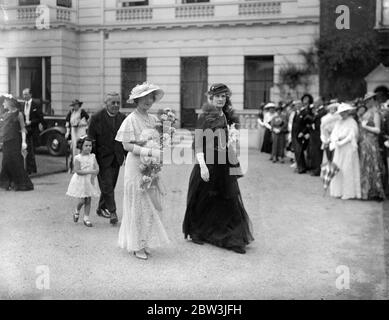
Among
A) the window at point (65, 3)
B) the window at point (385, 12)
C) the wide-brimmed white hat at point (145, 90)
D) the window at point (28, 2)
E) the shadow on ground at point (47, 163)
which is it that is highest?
the window at point (385, 12)

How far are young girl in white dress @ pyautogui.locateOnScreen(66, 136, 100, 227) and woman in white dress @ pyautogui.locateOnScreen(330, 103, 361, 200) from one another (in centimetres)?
425

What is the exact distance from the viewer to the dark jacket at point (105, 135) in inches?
271

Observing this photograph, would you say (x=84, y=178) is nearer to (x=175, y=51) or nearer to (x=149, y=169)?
(x=149, y=169)

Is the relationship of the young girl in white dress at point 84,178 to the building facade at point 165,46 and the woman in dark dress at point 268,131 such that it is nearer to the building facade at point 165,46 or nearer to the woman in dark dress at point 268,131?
the building facade at point 165,46

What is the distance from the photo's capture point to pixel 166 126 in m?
5.39

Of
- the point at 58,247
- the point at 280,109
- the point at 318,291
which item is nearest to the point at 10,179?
the point at 58,247

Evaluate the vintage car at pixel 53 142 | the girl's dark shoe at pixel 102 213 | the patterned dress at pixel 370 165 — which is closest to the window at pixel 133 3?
the girl's dark shoe at pixel 102 213

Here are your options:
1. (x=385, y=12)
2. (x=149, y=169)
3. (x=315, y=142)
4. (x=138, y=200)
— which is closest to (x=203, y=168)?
(x=149, y=169)

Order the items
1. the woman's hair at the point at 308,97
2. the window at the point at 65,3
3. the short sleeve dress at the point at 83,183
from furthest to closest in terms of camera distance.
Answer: the woman's hair at the point at 308,97, the short sleeve dress at the point at 83,183, the window at the point at 65,3

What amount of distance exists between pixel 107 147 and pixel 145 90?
1923 mm

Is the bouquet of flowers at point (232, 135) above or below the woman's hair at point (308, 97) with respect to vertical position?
below

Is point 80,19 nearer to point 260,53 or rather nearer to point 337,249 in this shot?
point 260,53

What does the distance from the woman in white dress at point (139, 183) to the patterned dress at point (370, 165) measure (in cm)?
475

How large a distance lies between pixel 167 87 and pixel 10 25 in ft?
5.25
